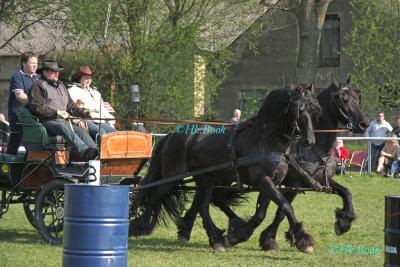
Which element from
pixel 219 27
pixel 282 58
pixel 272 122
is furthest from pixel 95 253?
pixel 282 58

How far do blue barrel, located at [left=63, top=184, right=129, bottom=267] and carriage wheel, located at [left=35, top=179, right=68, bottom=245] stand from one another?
11.0 ft

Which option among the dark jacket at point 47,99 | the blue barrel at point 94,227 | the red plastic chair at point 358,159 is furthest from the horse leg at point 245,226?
the red plastic chair at point 358,159

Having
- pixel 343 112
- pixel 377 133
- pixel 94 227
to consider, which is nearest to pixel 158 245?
pixel 343 112

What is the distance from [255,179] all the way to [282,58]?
26469mm

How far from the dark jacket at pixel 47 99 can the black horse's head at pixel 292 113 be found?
231 centimetres

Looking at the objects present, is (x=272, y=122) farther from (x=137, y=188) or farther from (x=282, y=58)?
(x=282, y=58)

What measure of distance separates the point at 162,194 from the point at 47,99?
1.75 meters

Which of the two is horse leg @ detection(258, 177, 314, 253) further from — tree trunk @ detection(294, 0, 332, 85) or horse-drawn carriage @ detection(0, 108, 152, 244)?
tree trunk @ detection(294, 0, 332, 85)

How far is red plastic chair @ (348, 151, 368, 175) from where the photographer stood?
2258 centimetres

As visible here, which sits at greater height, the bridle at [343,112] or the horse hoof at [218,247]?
the bridle at [343,112]

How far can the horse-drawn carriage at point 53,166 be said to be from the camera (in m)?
10.3

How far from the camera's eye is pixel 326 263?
892 centimetres

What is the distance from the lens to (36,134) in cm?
1032

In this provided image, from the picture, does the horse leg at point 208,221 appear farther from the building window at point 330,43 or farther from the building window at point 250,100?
the building window at point 330,43
